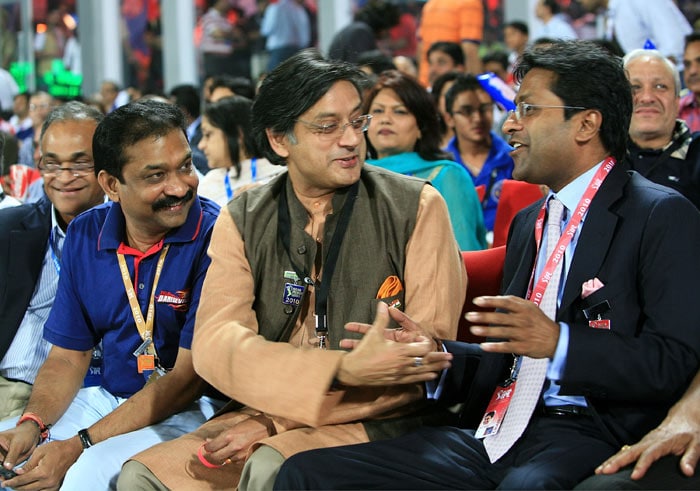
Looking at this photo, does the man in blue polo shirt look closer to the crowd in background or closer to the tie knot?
the crowd in background

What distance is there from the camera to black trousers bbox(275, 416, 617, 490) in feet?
8.29

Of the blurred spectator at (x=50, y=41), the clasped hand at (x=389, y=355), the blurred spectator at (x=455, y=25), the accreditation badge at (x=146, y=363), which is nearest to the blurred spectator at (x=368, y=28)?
the blurred spectator at (x=455, y=25)

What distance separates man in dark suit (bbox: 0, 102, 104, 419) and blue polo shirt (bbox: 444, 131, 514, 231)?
2315 millimetres

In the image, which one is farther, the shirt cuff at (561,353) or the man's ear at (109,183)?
the man's ear at (109,183)

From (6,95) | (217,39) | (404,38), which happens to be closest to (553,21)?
(404,38)

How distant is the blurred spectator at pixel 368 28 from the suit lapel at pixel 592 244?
17.9 ft

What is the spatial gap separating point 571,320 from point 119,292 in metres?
1.62

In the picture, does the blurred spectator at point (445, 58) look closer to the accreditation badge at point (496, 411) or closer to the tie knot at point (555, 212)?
the tie knot at point (555, 212)

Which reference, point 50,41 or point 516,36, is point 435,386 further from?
point 50,41

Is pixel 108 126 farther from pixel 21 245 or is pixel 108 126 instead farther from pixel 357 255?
pixel 357 255

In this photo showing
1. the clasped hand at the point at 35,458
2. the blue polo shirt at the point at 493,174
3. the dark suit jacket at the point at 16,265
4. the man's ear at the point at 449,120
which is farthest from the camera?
the man's ear at the point at 449,120

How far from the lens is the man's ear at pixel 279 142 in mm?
3090

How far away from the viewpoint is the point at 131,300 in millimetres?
3312

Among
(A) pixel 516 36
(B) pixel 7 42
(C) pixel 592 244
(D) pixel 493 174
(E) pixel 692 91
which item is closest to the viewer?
(C) pixel 592 244
